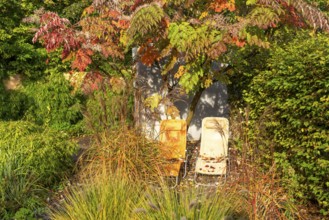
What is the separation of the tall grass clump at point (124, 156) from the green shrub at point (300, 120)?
157 centimetres

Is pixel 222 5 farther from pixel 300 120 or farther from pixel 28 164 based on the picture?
pixel 28 164

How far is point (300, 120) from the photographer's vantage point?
17.1 feet

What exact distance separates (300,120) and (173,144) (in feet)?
8.47

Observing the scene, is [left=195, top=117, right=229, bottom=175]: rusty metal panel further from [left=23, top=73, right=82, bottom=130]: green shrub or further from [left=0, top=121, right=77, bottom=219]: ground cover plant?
[left=23, top=73, right=82, bottom=130]: green shrub

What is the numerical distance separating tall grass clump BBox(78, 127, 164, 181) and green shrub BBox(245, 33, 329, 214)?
1.57m

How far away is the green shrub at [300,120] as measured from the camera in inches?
192

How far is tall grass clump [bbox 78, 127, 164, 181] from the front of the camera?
18.6 ft

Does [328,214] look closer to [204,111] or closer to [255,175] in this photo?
[255,175]

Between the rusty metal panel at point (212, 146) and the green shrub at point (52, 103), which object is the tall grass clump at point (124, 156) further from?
the green shrub at point (52, 103)

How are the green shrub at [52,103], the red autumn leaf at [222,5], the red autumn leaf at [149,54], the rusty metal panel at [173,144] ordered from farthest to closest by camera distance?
the green shrub at [52,103] → the red autumn leaf at [149,54] → the red autumn leaf at [222,5] → the rusty metal panel at [173,144]

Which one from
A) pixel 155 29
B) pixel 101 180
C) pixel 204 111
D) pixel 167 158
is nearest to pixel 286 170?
pixel 167 158

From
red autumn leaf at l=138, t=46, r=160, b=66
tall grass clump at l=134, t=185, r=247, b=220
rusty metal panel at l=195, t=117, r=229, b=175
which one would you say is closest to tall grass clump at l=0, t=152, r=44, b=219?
tall grass clump at l=134, t=185, r=247, b=220

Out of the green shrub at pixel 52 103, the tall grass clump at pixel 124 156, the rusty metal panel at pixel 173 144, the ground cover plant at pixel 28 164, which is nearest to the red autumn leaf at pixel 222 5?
the rusty metal panel at pixel 173 144

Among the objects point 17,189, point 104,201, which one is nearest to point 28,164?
point 17,189
